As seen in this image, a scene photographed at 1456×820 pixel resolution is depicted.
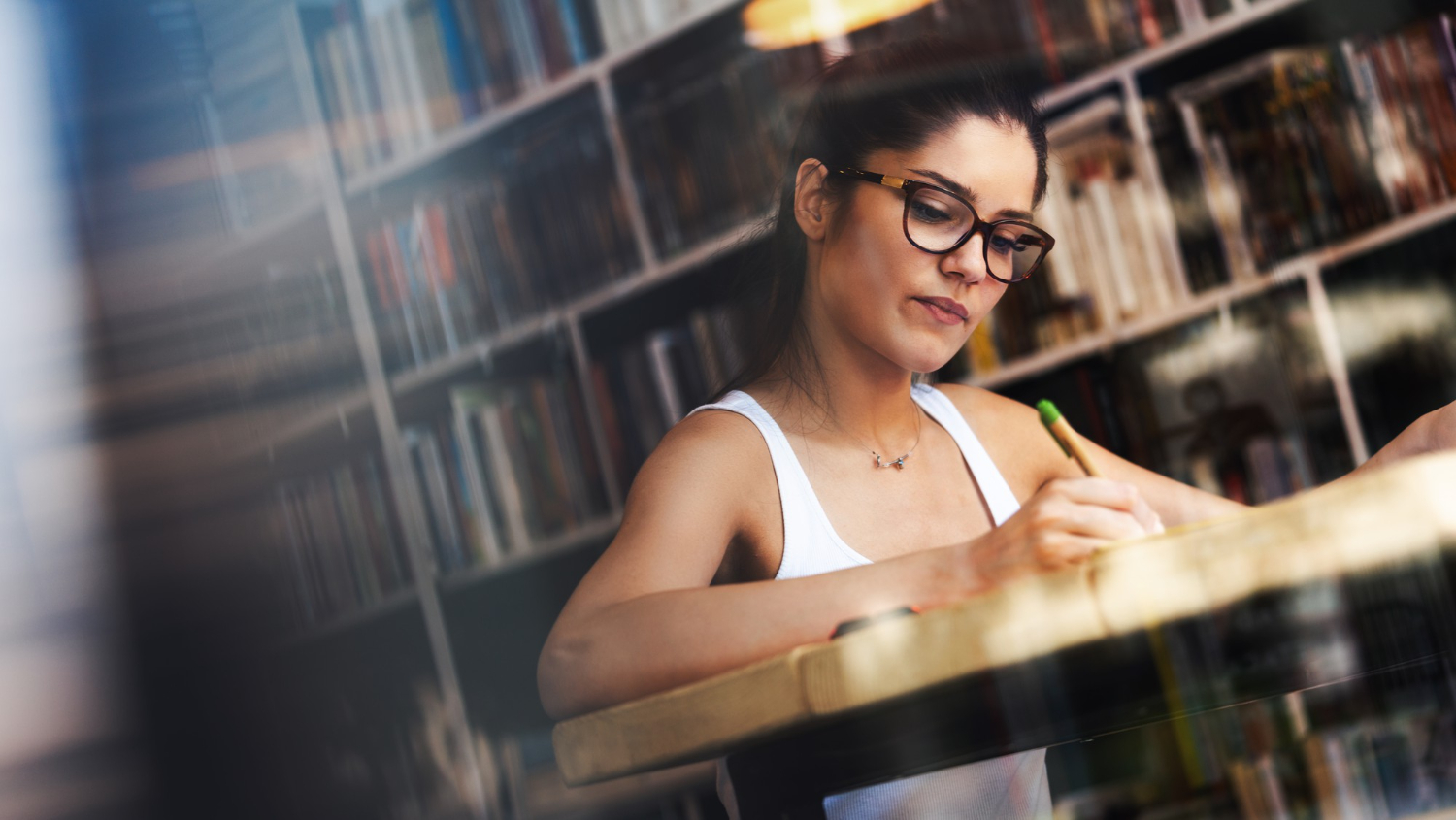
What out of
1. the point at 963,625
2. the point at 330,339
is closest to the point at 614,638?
the point at 963,625

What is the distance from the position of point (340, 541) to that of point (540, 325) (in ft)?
1.52

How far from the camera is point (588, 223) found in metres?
1.58

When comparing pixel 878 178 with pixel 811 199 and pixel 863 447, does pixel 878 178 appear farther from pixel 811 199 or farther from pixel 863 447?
pixel 863 447

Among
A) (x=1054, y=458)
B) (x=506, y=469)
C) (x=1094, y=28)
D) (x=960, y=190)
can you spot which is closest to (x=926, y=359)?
(x=960, y=190)

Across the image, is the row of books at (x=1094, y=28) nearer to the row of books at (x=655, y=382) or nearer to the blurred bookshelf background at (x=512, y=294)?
the blurred bookshelf background at (x=512, y=294)

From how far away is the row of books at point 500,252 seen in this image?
1.58 meters

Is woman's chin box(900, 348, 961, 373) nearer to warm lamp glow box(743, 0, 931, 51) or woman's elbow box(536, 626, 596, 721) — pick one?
woman's elbow box(536, 626, 596, 721)

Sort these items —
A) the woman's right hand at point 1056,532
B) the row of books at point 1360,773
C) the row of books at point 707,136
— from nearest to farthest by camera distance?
the row of books at point 1360,773 → the woman's right hand at point 1056,532 → the row of books at point 707,136

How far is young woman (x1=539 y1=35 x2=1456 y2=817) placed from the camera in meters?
0.56

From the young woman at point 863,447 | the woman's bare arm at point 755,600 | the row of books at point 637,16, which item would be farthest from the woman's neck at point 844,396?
the row of books at point 637,16

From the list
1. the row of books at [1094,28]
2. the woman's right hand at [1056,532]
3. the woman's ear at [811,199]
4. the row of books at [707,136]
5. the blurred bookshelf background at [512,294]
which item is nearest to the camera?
the woman's right hand at [1056,532]

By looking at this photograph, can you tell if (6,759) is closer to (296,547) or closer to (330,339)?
(296,547)

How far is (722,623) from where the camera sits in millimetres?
573

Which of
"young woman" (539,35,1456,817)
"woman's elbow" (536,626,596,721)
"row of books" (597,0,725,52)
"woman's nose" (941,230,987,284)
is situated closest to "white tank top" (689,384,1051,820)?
"young woman" (539,35,1456,817)
